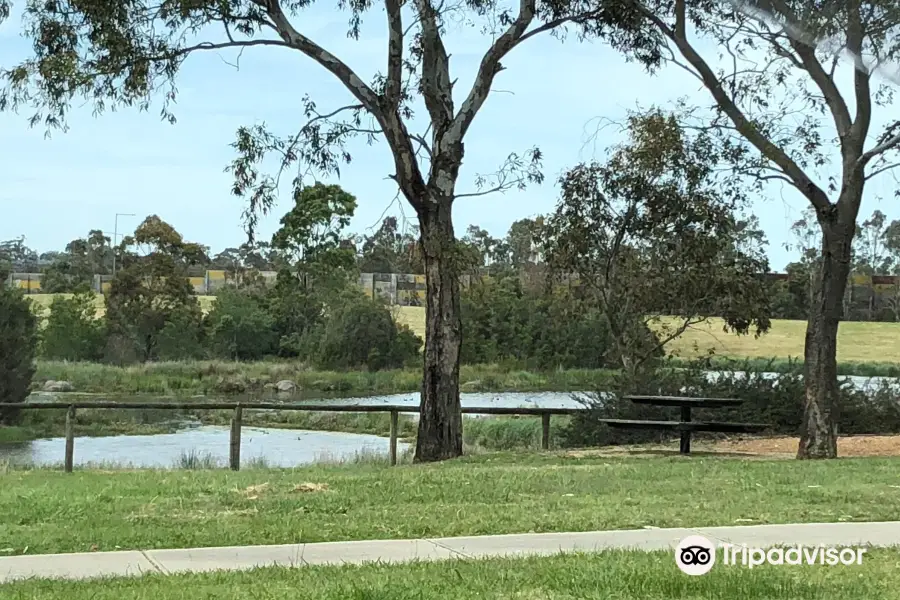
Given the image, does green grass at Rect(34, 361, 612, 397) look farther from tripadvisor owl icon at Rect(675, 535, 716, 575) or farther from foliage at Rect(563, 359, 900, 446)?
tripadvisor owl icon at Rect(675, 535, 716, 575)

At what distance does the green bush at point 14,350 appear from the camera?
31.2 meters

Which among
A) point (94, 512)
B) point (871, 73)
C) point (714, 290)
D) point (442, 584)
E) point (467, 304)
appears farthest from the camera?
point (467, 304)

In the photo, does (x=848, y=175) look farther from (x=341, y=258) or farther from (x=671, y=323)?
(x=341, y=258)

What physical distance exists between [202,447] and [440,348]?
11254mm

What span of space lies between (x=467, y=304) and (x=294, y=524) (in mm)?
39634

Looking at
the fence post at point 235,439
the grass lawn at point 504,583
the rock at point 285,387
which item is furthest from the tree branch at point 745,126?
the rock at point 285,387

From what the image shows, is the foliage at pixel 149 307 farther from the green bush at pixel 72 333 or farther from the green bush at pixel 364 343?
the green bush at pixel 364 343

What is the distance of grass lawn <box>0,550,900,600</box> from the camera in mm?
5484

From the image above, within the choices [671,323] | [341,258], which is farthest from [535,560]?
[341,258]

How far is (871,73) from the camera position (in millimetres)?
14891

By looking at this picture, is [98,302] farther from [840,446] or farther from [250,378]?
[840,446]

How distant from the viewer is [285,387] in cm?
4966

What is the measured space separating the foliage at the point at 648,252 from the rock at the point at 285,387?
88.2 feet

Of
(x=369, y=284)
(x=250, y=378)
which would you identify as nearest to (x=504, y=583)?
(x=250, y=378)
